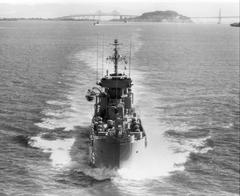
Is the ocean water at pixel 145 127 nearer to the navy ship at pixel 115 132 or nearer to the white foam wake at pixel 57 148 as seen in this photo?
the white foam wake at pixel 57 148

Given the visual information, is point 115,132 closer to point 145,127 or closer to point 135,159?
point 135,159

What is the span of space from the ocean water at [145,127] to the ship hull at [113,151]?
2.53 feet

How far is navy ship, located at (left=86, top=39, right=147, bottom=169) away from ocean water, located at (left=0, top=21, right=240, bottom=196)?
3.53ft

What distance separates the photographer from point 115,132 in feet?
156

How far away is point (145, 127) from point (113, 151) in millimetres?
17692

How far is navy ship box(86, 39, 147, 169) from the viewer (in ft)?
154

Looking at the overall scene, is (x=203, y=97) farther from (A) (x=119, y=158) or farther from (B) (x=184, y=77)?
(A) (x=119, y=158)

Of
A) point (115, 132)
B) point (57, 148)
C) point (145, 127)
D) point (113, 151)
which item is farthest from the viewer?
point (145, 127)

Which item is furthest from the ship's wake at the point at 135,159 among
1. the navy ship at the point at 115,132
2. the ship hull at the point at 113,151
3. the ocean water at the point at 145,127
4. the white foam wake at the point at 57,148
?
the navy ship at the point at 115,132

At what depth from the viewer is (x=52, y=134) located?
5991 centimetres

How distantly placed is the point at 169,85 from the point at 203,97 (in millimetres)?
11547

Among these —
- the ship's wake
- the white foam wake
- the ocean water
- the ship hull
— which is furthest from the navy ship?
the white foam wake

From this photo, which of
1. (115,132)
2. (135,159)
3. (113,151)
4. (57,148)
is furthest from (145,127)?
(113,151)

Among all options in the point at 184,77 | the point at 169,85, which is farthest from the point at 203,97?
the point at 184,77
